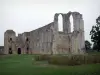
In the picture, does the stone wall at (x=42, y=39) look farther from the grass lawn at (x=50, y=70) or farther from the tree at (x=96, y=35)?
the grass lawn at (x=50, y=70)

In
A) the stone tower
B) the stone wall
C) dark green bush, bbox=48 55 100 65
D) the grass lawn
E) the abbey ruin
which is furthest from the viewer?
the stone tower

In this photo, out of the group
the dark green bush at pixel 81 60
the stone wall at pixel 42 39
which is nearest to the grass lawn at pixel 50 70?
the dark green bush at pixel 81 60

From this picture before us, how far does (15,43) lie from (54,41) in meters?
10.7

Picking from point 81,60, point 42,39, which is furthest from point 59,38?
point 81,60

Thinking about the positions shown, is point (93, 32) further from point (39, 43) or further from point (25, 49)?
point (25, 49)

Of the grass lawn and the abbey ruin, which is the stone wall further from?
the grass lawn

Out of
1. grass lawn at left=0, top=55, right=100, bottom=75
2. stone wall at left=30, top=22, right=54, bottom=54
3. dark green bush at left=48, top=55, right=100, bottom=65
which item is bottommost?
grass lawn at left=0, top=55, right=100, bottom=75

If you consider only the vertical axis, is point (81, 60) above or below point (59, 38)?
below

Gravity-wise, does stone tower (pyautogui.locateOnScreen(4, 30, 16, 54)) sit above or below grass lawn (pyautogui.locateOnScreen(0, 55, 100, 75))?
above

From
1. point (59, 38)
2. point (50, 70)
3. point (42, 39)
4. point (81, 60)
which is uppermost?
point (59, 38)

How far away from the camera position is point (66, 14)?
44.7 meters

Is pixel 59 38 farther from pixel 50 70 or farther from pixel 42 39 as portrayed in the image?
pixel 50 70

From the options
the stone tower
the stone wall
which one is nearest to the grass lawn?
the stone wall

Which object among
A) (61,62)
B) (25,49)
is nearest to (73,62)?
(61,62)
